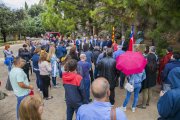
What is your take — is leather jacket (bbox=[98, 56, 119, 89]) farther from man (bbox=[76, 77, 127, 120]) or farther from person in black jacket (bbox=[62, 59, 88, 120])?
man (bbox=[76, 77, 127, 120])

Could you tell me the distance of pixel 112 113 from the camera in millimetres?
2996

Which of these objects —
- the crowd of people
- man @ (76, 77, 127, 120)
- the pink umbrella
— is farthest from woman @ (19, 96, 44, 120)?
the pink umbrella

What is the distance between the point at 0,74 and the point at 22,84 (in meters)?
9.44

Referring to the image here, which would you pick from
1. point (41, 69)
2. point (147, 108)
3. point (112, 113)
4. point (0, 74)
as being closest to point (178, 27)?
point (147, 108)

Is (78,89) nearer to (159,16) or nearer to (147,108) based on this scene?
(147,108)

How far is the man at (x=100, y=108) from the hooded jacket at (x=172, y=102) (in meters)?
0.77

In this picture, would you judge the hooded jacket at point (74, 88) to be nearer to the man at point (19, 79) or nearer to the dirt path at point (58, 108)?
the man at point (19, 79)

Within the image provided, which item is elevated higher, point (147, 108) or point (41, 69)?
point (41, 69)

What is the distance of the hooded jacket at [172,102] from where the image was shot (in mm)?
3418

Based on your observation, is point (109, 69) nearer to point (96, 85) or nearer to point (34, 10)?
point (96, 85)

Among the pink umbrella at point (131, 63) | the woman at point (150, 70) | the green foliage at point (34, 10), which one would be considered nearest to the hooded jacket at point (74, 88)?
the pink umbrella at point (131, 63)

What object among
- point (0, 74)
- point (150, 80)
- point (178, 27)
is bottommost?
point (0, 74)

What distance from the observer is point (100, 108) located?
3.05m

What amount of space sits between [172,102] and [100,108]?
1007 millimetres
